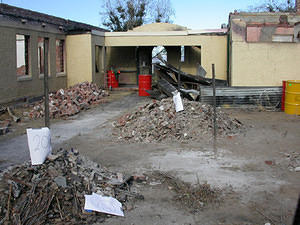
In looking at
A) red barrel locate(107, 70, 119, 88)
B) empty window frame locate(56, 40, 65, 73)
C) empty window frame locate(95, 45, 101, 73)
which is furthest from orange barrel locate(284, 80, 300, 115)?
empty window frame locate(95, 45, 101, 73)

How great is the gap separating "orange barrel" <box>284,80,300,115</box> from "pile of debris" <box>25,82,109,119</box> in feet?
25.4

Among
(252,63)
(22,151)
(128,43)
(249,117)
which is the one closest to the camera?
(22,151)

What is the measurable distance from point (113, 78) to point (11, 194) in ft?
59.4

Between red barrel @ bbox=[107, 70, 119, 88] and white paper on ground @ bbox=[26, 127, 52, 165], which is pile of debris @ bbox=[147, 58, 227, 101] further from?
white paper on ground @ bbox=[26, 127, 52, 165]

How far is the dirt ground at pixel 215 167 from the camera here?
535 cm

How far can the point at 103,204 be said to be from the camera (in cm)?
545

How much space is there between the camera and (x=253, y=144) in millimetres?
9367

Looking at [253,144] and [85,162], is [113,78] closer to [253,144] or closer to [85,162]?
[253,144]

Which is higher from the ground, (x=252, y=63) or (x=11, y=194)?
(x=252, y=63)

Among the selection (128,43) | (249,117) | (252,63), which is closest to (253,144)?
(249,117)

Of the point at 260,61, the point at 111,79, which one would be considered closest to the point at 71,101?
the point at 111,79

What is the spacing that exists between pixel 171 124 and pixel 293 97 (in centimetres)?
572

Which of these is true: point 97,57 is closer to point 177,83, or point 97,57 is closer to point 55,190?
point 177,83

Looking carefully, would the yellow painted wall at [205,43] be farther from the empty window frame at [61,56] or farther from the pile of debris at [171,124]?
the pile of debris at [171,124]
